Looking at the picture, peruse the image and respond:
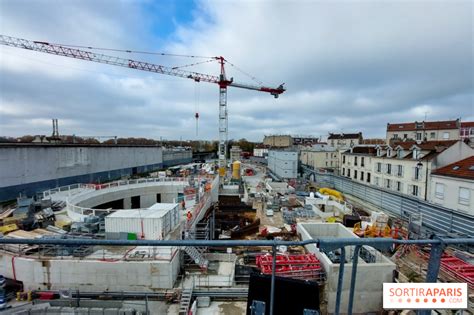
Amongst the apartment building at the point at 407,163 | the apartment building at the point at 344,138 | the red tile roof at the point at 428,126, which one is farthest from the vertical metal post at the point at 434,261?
the apartment building at the point at 344,138

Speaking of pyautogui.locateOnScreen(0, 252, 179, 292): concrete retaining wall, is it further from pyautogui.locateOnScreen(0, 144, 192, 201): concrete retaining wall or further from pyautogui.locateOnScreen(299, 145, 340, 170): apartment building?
pyautogui.locateOnScreen(299, 145, 340, 170): apartment building

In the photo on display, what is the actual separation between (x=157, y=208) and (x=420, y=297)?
43.5 feet

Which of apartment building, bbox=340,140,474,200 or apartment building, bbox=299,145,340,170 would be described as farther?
apartment building, bbox=299,145,340,170

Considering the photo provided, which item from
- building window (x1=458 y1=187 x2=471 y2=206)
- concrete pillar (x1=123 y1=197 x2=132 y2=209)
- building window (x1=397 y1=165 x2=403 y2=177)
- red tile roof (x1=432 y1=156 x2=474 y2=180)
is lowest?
concrete pillar (x1=123 y1=197 x2=132 y2=209)

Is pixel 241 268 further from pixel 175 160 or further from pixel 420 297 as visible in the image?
pixel 175 160

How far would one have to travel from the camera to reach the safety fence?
14414 millimetres

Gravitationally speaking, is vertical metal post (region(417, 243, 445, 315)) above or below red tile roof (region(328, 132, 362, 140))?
below

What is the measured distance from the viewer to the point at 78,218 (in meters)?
14.7

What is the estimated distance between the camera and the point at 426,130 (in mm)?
42969

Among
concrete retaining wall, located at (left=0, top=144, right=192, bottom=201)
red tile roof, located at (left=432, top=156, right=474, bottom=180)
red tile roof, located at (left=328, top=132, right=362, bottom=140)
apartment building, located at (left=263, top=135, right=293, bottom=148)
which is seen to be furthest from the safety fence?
apartment building, located at (left=263, top=135, right=293, bottom=148)

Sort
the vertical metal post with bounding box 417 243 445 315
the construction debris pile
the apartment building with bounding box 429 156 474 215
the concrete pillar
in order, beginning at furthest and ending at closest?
the concrete pillar
the construction debris pile
the apartment building with bounding box 429 156 474 215
the vertical metal post with bounding box 417 243 445 315

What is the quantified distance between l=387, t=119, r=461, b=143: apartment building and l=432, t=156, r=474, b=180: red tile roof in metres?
18.6

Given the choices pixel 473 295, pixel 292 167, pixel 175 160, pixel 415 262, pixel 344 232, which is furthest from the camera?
pixel 175 160

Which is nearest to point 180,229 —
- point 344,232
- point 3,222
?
point 344,232
